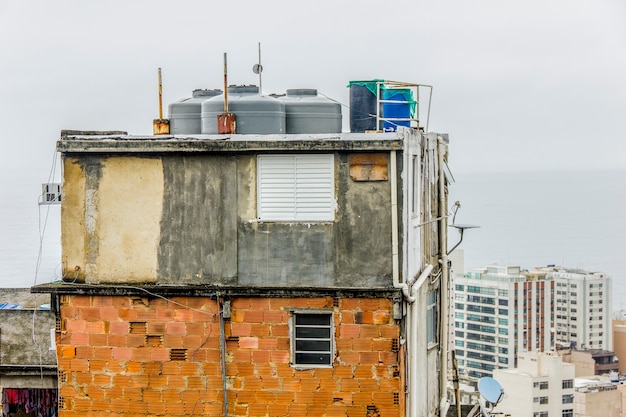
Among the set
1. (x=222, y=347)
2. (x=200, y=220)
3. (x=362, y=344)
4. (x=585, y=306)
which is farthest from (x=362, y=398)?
(x=585, y=306)

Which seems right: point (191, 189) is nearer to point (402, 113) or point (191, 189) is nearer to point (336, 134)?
point (336, 134)

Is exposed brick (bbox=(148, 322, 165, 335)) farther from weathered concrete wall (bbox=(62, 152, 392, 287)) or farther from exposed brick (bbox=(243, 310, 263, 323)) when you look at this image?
exposed brick (bbox=(243, 310, 263, 323))

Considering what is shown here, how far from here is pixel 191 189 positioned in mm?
11648

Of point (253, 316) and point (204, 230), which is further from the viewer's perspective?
point (204, 230)

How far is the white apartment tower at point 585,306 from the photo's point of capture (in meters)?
141

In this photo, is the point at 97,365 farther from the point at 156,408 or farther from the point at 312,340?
the point at 312,340

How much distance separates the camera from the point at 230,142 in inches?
450

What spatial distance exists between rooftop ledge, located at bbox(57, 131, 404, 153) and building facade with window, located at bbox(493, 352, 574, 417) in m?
81.9

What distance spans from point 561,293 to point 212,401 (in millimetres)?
137469

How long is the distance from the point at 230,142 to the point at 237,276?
57.7 inches

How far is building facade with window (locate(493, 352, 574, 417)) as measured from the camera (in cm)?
9081

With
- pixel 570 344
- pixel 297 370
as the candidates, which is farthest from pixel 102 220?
pixel 570 344

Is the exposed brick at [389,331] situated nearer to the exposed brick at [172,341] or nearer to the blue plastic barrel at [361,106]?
the exposed brick at [172,341]

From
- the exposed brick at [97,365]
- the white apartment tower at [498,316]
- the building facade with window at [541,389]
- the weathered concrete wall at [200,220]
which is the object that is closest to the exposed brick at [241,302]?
the weathered concrete wall at [200,220]
